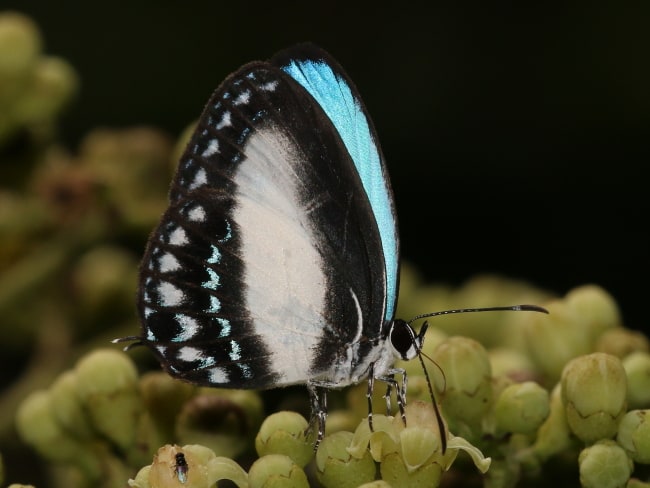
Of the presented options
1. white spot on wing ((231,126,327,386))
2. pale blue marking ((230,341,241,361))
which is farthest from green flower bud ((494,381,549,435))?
pale blue marking ((230,341,241,361))

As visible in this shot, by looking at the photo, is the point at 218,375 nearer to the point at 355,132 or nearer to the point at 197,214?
the point at 197,214

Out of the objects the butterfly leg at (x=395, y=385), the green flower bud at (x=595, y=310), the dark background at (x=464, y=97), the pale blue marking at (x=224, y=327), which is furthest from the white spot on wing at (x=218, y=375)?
the dark background at (x=464, y=97)

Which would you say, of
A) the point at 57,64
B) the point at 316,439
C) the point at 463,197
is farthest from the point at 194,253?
the point at 463,197

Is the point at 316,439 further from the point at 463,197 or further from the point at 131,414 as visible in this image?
the point at 463,197

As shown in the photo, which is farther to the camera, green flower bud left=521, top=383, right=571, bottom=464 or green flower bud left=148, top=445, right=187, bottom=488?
green flower bud left=521, top=383, right=571, bottom=464

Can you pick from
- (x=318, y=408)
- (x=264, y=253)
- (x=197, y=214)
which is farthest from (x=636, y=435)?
(x=197, y=214)

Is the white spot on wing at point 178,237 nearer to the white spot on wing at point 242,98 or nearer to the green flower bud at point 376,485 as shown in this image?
the white spot on wing at point 242,98

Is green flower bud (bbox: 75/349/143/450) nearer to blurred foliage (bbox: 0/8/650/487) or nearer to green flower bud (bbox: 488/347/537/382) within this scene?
blurred foliage (bbox: 0/8/650/487)
